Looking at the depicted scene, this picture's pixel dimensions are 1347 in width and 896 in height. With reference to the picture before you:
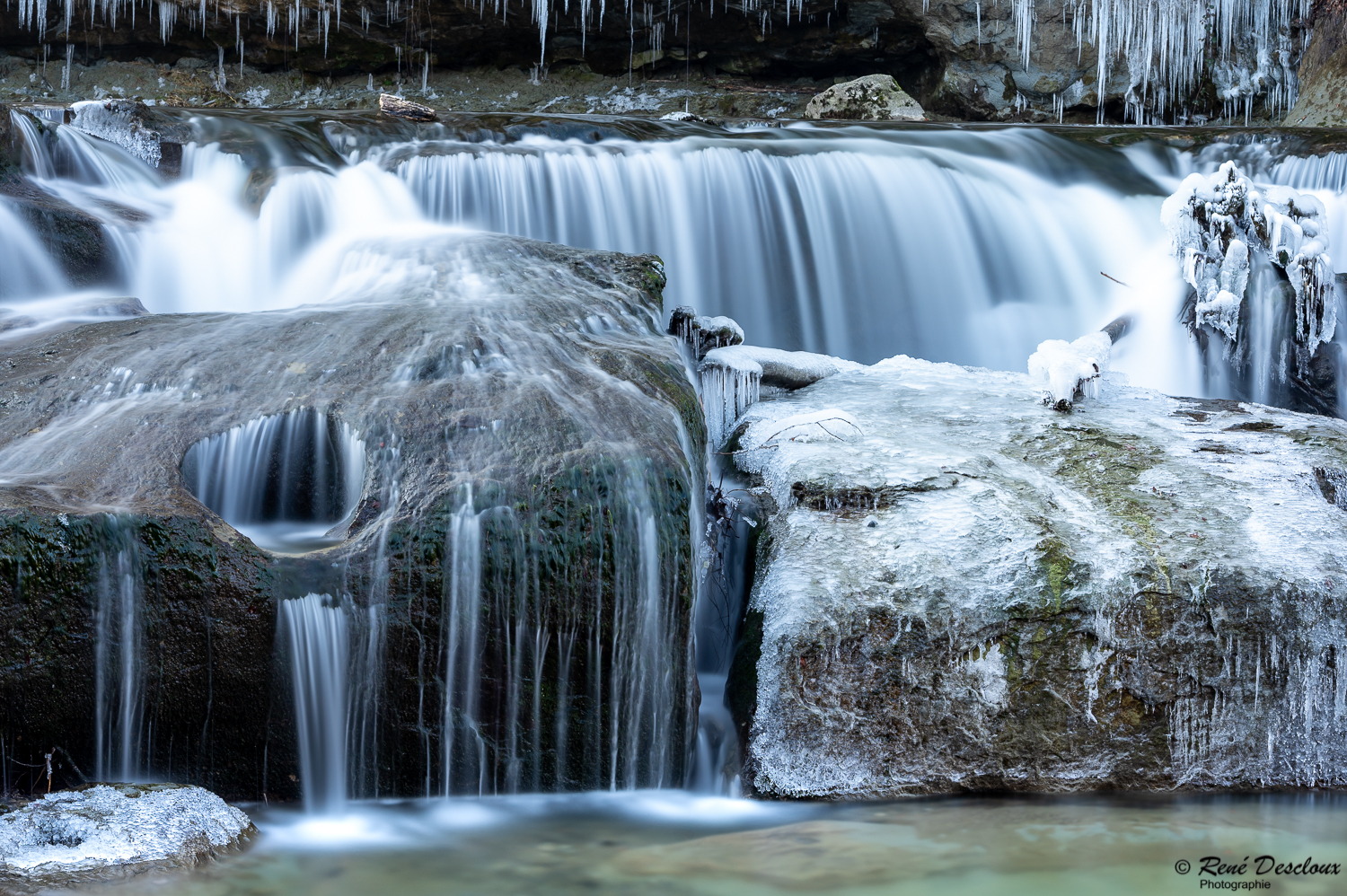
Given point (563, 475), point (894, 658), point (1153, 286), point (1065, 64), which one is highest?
point (1065, 64)

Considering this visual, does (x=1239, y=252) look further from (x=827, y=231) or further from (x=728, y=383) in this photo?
(x=728, y=383)

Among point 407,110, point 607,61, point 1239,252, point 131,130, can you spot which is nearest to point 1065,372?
point 1239,252

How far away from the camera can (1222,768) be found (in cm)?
332

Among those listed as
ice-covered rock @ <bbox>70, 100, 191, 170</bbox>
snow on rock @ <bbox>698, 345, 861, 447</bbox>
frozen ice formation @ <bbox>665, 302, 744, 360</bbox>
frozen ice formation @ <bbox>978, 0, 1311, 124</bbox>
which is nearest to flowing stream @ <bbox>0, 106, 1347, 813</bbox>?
ice-covered rock @ <bbox>70, 100, 191, 170</bbox>

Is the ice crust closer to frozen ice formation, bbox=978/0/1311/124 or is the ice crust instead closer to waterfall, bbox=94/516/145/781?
waterfall, bbox=94/516/145/781

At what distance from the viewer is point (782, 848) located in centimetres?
291

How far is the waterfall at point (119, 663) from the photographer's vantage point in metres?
2.90

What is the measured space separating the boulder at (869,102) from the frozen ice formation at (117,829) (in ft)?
31.8

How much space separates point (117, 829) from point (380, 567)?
0.91 m

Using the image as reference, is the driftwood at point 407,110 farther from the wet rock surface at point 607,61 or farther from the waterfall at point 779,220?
the wet rock surface at point 607,61

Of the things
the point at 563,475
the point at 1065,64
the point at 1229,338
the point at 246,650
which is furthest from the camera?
the point at 1065,64

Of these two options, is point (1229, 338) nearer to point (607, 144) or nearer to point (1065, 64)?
point (607, 144)

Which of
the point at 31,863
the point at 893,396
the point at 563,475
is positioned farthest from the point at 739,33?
the point at 31,863

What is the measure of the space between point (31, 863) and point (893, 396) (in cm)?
356
